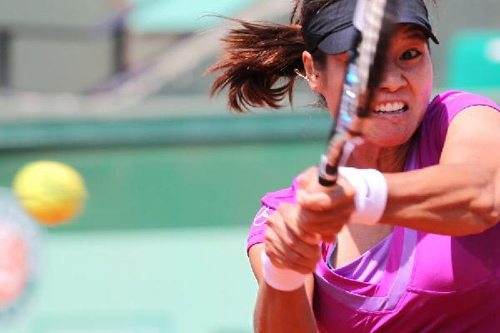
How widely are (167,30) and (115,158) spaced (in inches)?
79.2

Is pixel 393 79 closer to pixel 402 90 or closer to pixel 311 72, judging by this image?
pixel 402 90

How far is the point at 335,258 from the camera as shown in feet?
8.64

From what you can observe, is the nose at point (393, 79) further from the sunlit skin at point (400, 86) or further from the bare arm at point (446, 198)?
the bare arm at point (446, 198)

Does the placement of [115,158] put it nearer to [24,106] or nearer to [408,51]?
[24,106]

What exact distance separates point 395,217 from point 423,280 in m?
0.41

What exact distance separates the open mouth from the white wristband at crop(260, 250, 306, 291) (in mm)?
370

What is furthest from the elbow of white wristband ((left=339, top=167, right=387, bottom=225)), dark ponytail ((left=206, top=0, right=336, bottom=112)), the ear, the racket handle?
dark ponytail ((left=206, top=0, right=336, bottom=112))

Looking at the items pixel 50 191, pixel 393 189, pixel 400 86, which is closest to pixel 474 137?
pixel 400 86

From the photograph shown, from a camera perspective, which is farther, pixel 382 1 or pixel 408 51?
pixel 408 51

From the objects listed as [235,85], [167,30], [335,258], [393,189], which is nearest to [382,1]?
[393,189]

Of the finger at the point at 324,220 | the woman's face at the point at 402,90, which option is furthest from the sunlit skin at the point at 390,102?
the finger at the point at 324,220

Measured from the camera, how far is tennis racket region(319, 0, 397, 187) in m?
1.85

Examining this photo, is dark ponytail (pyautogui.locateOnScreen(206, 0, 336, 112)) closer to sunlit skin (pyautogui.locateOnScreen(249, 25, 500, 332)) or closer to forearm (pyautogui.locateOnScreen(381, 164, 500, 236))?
sunlit skin (pyautogui.locateOnScreen(249, 25, 500, 332))

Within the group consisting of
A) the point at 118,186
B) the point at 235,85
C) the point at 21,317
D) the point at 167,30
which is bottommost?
the point at 21,317
